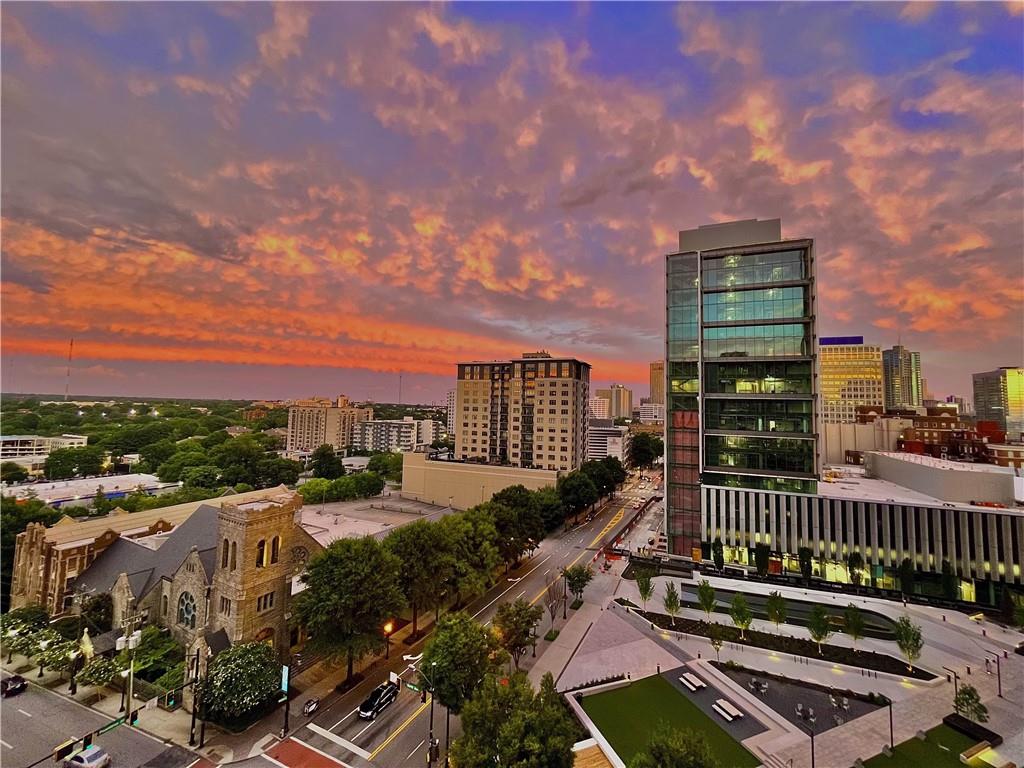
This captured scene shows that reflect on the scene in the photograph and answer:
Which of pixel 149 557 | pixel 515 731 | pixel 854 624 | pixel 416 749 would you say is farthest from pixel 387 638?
pixel 854 624

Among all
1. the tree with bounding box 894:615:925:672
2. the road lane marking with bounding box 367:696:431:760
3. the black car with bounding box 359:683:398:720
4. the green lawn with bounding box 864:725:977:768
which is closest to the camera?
the green lawn with bounding box 864:725:977:768

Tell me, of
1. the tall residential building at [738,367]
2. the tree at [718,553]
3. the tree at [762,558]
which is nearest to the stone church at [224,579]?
the tall residential building at [738,367]

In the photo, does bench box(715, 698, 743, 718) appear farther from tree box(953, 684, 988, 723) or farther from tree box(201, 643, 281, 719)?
tree box(201, 643, 281, 719)

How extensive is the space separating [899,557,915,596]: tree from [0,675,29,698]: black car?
89.6 m

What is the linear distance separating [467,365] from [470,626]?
97.1 m

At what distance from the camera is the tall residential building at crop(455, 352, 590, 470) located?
11238 cm

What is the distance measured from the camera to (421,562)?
140 ft

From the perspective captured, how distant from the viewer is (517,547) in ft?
197

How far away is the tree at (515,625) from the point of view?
36.9m

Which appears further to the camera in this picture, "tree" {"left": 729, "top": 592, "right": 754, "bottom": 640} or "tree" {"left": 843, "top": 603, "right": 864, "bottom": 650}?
"tree" {"left": 729, "top": 592, "right": 754, "bottom": 640}

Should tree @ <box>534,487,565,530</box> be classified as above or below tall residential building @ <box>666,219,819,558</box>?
below

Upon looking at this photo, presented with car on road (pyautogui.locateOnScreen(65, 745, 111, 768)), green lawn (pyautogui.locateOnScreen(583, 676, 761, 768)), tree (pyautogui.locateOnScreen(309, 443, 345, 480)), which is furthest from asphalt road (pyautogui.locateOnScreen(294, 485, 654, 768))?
tree (pyautogui.locateOnScreen(309, 443, 345, 480))

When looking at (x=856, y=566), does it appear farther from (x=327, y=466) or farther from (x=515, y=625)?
(x=327, y=466)

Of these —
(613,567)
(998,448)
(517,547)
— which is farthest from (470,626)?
(998,448)
